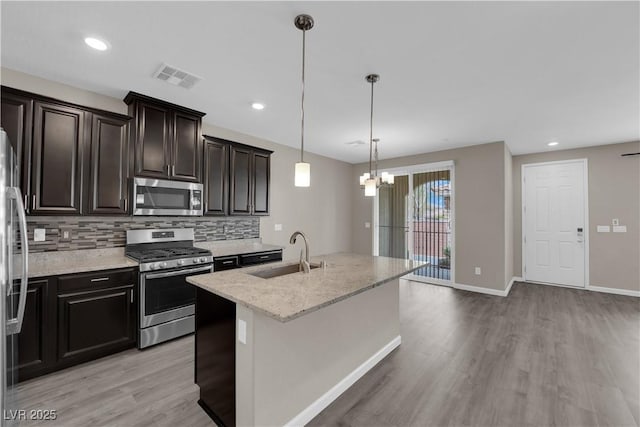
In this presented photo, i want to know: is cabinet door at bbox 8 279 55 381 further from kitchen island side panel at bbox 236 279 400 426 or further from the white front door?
the white front door

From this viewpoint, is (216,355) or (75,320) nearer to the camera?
(216,355)

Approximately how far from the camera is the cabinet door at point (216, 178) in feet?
11.9

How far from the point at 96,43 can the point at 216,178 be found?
1.84m

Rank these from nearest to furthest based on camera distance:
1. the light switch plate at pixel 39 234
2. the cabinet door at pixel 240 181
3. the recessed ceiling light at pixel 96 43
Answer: the recessed ceiling light at pixel 96 43, the light switch plate at pixel 39 234, the cabinet door at pixel 240 181

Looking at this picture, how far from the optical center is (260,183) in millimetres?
4301

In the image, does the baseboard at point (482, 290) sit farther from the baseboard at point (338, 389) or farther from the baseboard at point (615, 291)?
the baseboard at point (338, 389)

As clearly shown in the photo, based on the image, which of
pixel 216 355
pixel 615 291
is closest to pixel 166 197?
pixel 216 355

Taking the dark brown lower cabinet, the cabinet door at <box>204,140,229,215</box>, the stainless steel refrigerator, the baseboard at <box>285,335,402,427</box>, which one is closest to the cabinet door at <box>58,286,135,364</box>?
the dark brown lower cabinet

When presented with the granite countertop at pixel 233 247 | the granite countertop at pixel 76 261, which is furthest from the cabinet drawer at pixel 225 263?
the granite countertop at pixel 76 261

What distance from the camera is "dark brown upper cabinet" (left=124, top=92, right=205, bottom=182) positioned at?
300 cm

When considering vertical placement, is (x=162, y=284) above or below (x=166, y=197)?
below

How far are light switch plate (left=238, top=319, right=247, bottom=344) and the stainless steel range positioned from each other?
1.66m

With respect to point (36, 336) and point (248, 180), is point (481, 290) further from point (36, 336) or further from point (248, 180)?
point (36, 336)

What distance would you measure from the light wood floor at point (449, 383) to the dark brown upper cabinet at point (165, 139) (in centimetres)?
189
